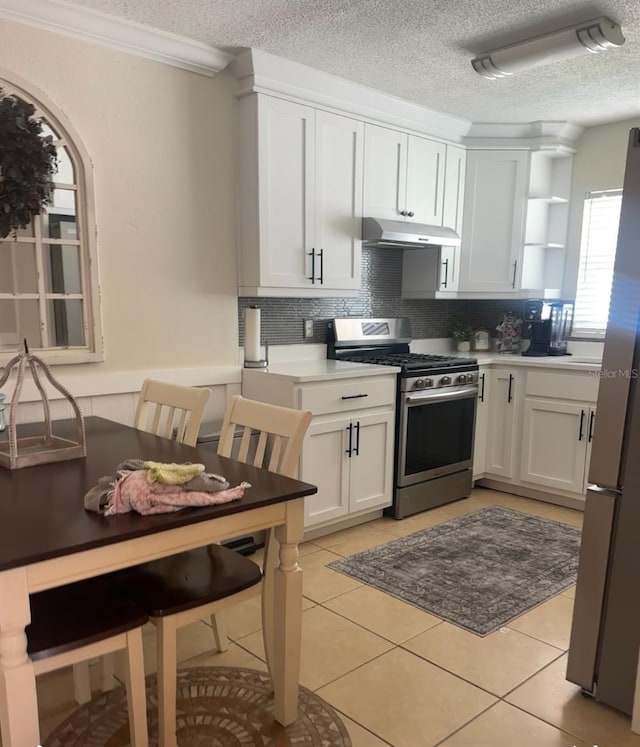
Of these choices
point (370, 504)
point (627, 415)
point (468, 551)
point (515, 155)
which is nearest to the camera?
point (627, 415)

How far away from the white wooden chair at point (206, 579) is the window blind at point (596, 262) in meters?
3.06

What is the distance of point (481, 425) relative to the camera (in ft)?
13.2

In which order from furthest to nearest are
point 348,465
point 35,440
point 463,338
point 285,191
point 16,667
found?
point 463,338
point 348,465
point 285,191
point 35,440
point 16,667

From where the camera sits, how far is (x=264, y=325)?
11.3 feet

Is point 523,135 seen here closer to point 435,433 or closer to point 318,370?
point 435,433

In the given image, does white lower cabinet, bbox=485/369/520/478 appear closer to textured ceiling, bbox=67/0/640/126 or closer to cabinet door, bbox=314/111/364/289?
cabinet door, bbox=314/111/364/289

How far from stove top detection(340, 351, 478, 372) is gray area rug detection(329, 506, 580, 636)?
0.93 metres

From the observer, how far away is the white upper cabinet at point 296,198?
3.04 metres

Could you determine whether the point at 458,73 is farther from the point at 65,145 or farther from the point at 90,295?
the point at 90,295

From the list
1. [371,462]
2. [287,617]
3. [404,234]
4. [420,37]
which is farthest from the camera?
[404,234]

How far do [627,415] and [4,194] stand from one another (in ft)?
6.65

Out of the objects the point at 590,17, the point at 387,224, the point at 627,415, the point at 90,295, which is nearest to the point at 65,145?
the point at 90,295

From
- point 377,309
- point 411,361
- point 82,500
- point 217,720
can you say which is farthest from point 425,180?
point 217,720

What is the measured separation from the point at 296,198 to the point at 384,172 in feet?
2.31
